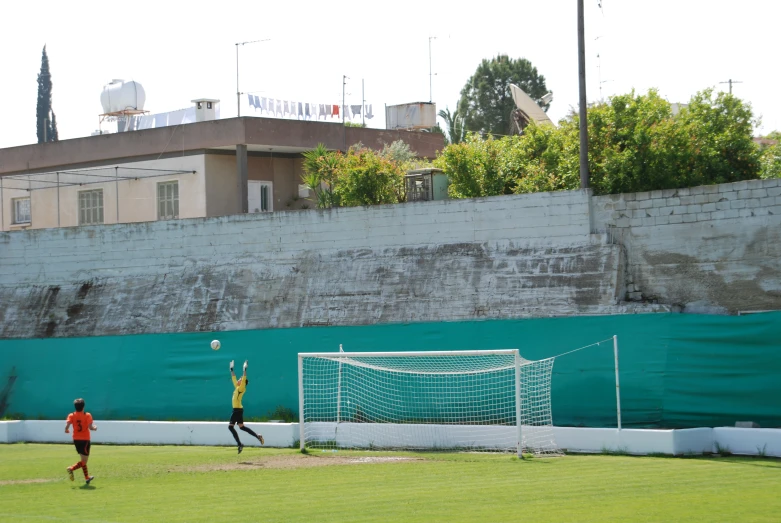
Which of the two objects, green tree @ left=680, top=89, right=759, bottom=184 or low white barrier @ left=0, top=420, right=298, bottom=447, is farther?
green tree @ left=680, top=89, right=759, bottom=184

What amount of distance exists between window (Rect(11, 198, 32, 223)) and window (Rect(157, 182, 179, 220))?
7094 millimetres

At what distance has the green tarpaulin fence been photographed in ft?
58.1

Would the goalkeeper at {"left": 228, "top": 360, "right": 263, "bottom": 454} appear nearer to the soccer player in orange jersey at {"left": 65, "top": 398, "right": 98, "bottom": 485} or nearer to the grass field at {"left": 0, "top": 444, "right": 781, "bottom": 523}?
the grass field at {"left": 0, "top": 444, "right": 781, "bottom": 523}

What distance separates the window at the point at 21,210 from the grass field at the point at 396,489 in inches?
869

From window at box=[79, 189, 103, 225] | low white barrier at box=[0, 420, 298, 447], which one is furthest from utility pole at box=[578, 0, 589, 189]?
window at box=[79, 189, 103, 225]

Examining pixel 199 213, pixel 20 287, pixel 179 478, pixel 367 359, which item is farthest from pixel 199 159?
pixel 179 478

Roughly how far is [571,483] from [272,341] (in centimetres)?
1132

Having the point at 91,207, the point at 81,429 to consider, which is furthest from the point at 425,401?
the point at 91,207

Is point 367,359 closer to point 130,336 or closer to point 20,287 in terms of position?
point 130,336

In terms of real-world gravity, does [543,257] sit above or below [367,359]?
above

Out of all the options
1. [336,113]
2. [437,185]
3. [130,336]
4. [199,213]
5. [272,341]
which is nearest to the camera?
[272,341]

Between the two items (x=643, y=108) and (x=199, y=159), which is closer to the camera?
(x=643, y=108)

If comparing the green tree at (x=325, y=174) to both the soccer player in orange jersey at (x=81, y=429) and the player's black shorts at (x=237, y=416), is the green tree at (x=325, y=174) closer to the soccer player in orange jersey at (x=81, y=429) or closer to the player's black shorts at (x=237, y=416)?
the player's black shorts at (x=237, y=416)

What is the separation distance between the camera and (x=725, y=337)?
1789 centimetres
